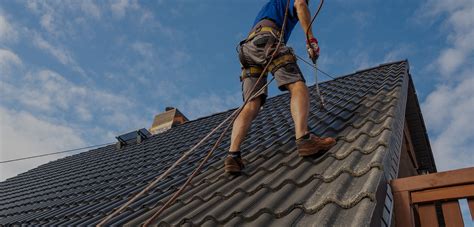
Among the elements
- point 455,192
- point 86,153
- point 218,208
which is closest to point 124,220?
point 218,208

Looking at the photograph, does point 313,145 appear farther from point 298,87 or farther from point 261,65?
point 261,65

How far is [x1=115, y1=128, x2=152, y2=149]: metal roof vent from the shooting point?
29.6 ft

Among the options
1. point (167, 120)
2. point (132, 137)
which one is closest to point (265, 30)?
point (132, 137)

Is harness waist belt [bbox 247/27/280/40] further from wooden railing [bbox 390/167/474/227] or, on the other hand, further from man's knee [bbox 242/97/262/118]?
wooden railing [bbox 390/167/474/227]

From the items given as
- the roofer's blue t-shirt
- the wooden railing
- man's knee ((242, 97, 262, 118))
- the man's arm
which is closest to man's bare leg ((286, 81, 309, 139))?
man's knee ((242, 97, 262, 118))

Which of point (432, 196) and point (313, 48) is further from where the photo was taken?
point (313, 48)

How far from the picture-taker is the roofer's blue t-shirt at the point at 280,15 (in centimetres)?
346

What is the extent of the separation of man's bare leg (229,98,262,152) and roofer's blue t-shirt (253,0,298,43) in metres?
0.70

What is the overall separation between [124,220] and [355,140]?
1.83 metres

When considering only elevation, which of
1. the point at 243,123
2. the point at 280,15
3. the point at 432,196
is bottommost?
the point at 432,196

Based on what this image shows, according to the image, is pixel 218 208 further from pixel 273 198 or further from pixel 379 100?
pixel 379 100

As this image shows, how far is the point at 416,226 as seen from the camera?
221 centimetres

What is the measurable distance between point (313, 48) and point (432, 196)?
5.08 feet

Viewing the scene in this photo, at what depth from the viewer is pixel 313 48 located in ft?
10.5
